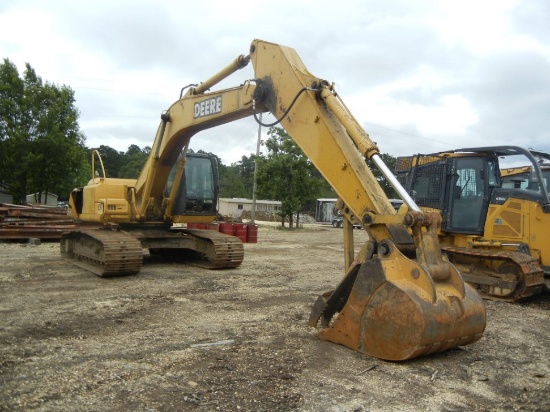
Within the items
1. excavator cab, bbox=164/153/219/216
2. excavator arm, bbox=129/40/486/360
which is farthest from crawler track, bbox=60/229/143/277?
excavator arm, bbox=129/40/486/360

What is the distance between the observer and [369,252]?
5414 mm

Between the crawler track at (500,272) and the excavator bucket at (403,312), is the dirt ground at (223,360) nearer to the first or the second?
the excavator bucket at (403,312)

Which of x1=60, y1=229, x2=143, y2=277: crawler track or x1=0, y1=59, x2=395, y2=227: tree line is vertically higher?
x1=0, y1=59, x2=395, y2=227: tree line

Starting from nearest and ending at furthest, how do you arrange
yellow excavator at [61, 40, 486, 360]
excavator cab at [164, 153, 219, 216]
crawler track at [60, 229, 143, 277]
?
yellow excavator at [61, 40, 486, 360] → crawler track at [60, 229, 143, 277] → excavator cab at [164, 153, 219, 216]

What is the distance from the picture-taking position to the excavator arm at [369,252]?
4.79 metres

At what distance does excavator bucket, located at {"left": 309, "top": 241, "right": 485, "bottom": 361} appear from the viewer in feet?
15.4

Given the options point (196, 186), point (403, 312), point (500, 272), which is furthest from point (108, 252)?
point (500, 272)

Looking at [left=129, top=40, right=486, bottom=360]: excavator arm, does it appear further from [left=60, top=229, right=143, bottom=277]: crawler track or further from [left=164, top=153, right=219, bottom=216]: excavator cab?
[left=164, top=153, right=219, bottom=216]: excavator cab

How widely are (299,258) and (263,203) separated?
154ft

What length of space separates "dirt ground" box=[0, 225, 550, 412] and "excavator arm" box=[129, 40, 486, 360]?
303mm

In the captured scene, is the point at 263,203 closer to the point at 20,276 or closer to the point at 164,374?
the point at 20,276

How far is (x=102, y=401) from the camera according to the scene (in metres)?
3.88

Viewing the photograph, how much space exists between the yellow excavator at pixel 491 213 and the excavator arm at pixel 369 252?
3.85m

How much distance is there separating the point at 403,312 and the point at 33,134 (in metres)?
30.6
